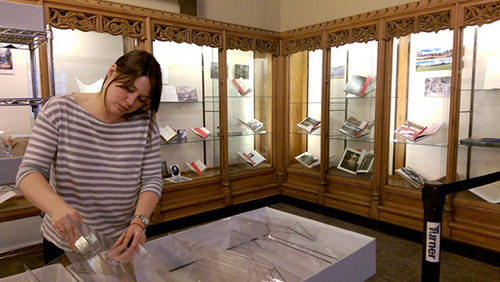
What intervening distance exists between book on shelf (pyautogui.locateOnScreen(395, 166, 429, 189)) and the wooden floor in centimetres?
46

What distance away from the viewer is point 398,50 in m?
3.41

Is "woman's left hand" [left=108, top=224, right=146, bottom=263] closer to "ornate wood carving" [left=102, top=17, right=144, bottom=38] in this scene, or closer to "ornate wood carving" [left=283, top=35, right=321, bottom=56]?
"ornate wood carving" [left=102, top=17, right=144, bottom=38]

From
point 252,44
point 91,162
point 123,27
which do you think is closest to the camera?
point 91,162

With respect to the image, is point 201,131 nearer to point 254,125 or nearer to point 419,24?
point 254,125

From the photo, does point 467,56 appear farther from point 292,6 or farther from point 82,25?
point 82,25

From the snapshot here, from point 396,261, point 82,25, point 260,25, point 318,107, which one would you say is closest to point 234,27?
point 260,25

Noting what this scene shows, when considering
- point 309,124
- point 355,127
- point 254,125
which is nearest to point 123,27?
point 254,125

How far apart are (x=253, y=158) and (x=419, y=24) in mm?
2330

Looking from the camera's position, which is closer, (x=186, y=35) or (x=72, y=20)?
(x=72, y=20)

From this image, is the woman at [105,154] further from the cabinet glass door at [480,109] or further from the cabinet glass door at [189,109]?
the cabinet glass door at [480,109]

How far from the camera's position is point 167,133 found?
12.1ft

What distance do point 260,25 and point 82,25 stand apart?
2.23m

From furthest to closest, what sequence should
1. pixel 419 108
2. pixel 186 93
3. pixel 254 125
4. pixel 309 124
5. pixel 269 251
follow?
pixel 254 125 → pixel 309 124 → pixel 186 93 → pixel 419 108 → pixel 269 251

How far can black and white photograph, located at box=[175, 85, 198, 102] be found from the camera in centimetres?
373
